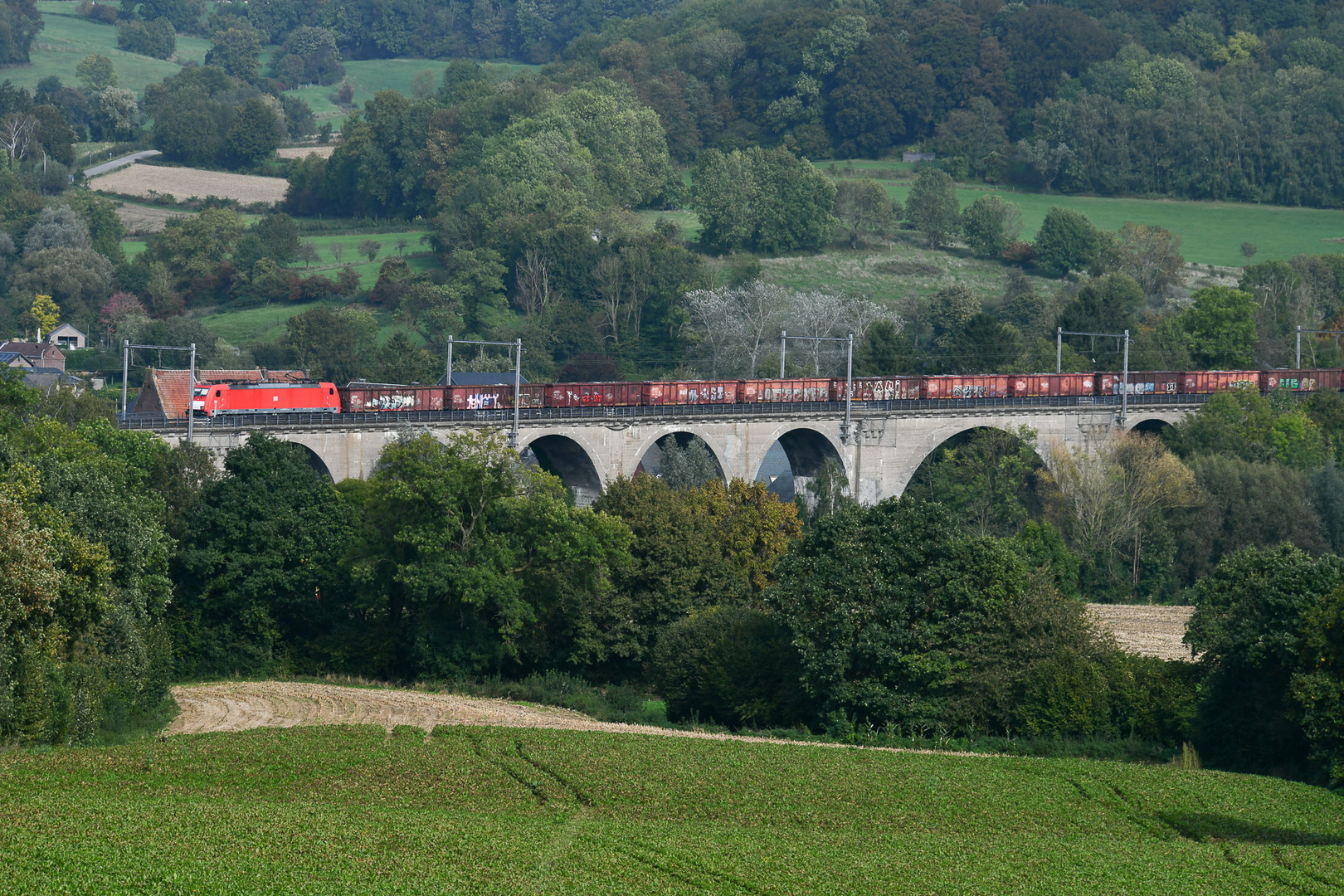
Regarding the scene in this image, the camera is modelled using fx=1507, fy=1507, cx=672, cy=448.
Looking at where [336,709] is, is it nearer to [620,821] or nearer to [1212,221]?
[620,821]

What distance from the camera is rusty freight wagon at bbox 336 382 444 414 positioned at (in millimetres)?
90375

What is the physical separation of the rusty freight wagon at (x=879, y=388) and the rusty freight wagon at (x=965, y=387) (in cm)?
114

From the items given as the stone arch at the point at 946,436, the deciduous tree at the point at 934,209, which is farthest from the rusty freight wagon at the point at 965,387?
the deciduous tree at the point at 934,209

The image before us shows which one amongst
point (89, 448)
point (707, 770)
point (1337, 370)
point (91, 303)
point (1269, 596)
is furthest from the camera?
point (91, 303)

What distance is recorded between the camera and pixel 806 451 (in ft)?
323

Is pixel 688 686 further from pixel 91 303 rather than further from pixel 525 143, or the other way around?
pixel 525 143

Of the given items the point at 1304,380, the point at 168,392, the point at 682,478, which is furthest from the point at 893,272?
the point at 168,392

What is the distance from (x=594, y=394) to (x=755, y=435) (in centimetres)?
1043

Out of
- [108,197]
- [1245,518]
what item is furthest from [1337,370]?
[108,197]

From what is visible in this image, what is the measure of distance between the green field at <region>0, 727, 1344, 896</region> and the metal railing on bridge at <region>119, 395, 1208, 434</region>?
39817 millimetres

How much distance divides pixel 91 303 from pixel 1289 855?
133130 millimetres

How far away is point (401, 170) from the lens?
187 m

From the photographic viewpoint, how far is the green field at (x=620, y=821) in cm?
2811

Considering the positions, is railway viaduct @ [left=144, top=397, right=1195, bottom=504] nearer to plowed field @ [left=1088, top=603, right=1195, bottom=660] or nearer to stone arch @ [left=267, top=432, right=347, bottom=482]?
stone arch @ [left=267, top=432, right=347, bottom=482]
